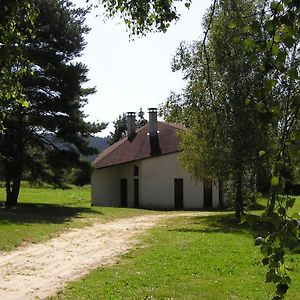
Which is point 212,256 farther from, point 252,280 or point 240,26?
point 240,26

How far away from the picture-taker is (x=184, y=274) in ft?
33.6

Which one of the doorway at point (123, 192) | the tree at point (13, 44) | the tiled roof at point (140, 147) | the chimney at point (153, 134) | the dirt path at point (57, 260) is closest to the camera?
the tree at point (13, 44)

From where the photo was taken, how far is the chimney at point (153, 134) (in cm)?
3924

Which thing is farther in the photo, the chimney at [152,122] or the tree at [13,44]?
the chimney at [152,122]

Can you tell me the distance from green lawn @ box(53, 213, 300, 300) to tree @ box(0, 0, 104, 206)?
14243 millimetres

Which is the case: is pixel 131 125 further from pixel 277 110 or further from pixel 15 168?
pixel 277 110

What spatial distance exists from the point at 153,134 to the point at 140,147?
1642 millimetres

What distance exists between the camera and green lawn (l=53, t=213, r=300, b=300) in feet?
28.1

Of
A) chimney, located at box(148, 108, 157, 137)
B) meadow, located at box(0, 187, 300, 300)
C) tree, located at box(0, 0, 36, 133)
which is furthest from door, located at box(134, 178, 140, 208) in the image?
tree, located at box(0, 0, 36, 133)

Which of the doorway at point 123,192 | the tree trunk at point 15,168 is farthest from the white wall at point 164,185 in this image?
the tree trunk at point 15,168

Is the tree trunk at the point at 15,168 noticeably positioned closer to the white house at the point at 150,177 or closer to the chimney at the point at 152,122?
the white house at the point at 150,177

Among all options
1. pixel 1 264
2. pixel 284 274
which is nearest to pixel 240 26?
pixel 284 274

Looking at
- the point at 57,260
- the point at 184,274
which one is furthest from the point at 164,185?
the point at 184,274

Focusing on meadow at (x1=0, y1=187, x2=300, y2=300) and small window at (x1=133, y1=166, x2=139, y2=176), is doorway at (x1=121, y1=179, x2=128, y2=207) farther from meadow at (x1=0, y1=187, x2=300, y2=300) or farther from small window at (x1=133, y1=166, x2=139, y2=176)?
meadow at (x1=0, y1=187, x2=300, y2=300)
